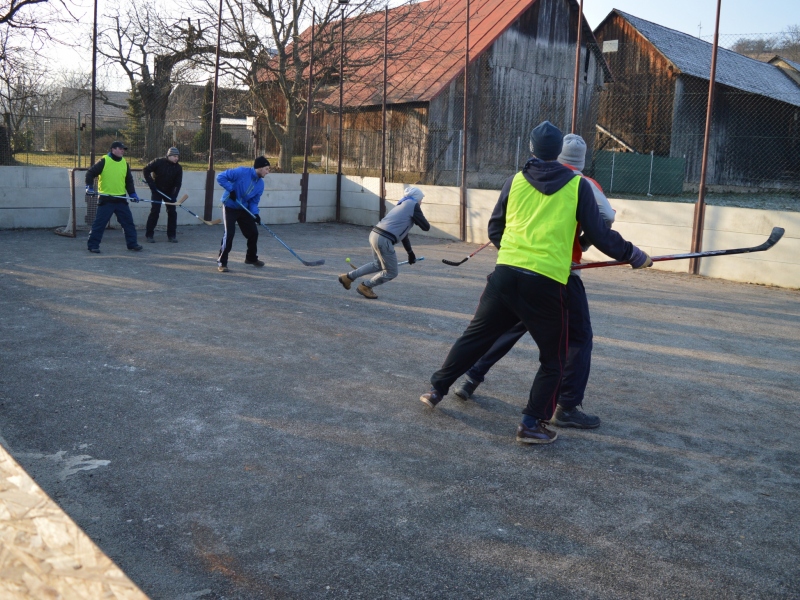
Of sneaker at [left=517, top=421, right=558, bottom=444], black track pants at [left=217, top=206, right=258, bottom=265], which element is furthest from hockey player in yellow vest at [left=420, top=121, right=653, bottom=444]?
black track pants at [left=217, top=206, right=258, bottom=265]

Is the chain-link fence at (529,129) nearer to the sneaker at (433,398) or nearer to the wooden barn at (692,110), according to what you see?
the wooden barn at (692,110)

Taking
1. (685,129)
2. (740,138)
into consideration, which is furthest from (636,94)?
(740,138)

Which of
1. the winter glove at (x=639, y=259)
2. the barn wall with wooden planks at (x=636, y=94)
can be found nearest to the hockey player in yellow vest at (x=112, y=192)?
the winter glove at (x=639, y=259)

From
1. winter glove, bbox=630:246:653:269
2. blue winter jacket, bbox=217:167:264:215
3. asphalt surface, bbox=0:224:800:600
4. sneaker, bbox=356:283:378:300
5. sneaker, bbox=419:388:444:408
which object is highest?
blue winter jacket, bbox=217:167:264:215

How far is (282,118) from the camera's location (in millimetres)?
25281

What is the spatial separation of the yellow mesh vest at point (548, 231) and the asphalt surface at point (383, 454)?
3.75ft

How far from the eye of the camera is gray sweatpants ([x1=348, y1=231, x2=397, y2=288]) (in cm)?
933

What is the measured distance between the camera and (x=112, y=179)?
12594 mm

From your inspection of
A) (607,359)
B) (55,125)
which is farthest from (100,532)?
(55,125)

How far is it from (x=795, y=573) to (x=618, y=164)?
22401 millimetres

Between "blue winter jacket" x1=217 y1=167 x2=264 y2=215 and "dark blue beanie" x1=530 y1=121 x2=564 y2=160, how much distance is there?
6.90 m

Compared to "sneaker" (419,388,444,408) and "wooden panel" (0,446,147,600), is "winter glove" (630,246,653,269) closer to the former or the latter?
"sneaker" (419,388,444,408)

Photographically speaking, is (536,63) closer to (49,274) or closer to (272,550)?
(49,274)

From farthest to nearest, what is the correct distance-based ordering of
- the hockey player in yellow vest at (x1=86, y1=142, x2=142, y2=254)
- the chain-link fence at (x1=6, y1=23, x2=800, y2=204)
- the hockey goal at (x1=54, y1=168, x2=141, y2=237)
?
1. the chain-link fence at (x1=6, y1=23, x2=800, y2=204)
2. the hockey goal at (x1=54, y1=168, x2=141, y2=237)
3. the hockey player in yellow vest at (x1=86, y1=142, x2=142, y2=254)
